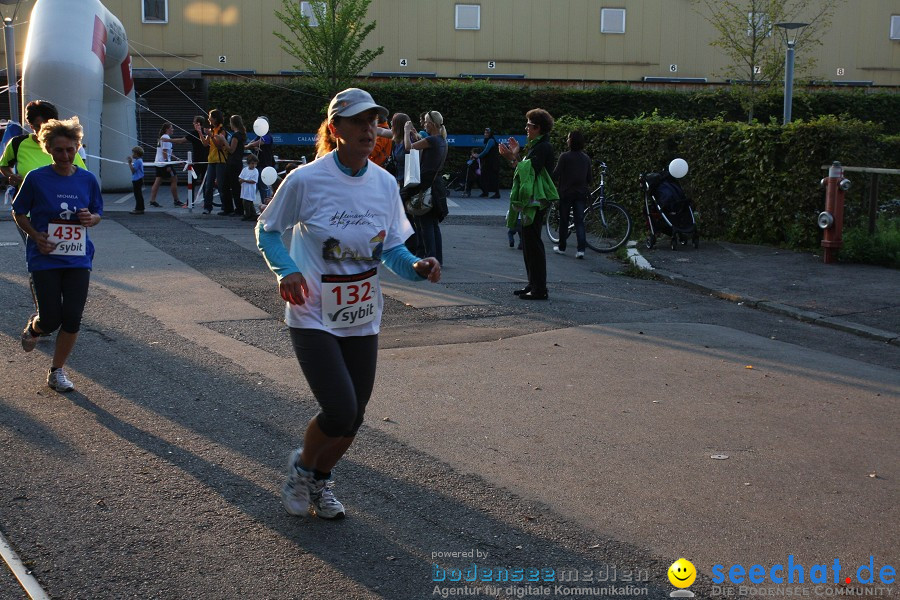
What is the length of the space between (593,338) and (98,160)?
56.4 feet

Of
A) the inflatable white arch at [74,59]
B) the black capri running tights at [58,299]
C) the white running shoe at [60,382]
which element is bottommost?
the white running shoe at [60,382]

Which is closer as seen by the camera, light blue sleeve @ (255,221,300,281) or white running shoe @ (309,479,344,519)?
light blue sleeve @ (255,221,300,281)

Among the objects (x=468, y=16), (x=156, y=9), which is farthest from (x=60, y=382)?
(x=468, y=16)

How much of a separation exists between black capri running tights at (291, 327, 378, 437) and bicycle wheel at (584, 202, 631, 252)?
1045 cm

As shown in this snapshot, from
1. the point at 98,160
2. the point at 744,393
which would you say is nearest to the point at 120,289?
the point at 744,393

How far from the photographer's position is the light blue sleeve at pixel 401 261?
183 inches

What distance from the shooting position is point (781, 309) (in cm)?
1027

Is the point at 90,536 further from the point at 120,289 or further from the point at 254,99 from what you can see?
the point at 254,99

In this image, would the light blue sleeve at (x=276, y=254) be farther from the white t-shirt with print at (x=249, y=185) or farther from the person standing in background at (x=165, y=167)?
the person standing in background at (x=165, y=167)

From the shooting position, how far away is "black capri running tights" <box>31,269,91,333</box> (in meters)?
6.84

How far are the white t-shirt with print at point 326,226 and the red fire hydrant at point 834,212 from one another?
30.4ft

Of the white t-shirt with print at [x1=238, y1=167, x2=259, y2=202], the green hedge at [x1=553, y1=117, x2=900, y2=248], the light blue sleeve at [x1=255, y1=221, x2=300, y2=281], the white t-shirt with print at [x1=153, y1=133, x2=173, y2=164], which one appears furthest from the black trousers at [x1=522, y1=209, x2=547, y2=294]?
the white t-shirt with print at [x1=153, y1=133, x2=173, y2=164]

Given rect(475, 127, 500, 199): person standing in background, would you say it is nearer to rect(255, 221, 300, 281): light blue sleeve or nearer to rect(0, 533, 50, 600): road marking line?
rect(255, 221, 300, 281): light blue sleeve


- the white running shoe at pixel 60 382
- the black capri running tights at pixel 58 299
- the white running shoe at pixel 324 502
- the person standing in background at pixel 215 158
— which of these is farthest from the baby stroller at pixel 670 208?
the white running shoe at pixel 324 502
